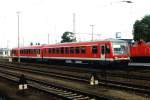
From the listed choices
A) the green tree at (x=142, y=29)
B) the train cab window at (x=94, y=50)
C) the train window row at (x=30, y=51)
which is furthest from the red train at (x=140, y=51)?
the green tree at (x=142, y=29)

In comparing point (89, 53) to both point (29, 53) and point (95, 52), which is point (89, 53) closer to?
point (95, 52)

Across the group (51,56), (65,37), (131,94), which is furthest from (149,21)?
(131,94)

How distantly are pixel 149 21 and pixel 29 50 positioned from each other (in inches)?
1429

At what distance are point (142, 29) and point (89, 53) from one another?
4265cm

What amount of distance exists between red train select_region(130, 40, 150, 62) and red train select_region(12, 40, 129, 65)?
8548 mm

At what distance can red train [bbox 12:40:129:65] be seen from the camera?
28.0m

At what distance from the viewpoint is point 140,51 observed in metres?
38.0

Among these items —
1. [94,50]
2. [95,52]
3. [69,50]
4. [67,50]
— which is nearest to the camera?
[95,52]

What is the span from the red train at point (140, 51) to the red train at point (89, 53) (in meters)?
8.55

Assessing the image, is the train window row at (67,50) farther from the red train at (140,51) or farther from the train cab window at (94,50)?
the red train at (140,51)

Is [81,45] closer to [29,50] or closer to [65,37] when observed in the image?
[29,50]

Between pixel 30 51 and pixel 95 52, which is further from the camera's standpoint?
pixel 30 51

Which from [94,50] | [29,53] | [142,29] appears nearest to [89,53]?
[94,50]

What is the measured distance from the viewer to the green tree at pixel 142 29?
227 feet
